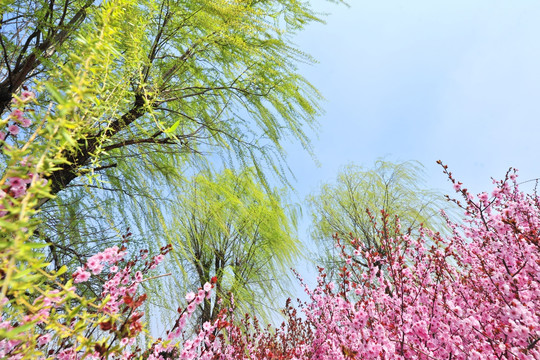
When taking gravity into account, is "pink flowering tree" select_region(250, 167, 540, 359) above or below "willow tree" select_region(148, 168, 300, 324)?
below

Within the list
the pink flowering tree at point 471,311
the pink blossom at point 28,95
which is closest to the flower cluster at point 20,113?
the pink blossom at point 28,95

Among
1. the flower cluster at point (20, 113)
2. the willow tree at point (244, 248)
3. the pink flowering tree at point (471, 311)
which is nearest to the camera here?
the flower cluster at point (20, 113)

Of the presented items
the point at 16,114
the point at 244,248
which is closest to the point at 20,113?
the point at 16,114

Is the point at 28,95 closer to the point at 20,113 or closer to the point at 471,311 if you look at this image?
the point at 20,113

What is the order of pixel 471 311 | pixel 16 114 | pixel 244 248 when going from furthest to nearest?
1. pixel 244 248
2. pixel 471 311
3. pixel 16 114

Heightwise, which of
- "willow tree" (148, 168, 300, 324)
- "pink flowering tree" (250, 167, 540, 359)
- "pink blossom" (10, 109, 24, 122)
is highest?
"willow tree" (148, 168, 300, 324)

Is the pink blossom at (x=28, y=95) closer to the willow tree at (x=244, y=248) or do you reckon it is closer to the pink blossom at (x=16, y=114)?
the pink blossom at (x=16, y=114)

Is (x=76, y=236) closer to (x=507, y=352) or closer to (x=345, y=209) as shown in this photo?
(x=507, y=352)

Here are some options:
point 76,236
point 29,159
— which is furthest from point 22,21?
point 29,159

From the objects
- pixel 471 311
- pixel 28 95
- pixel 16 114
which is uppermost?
pixel 28 95

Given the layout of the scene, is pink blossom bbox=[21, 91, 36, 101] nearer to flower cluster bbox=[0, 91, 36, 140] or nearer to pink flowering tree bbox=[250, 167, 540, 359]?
flower cluster bbox=[0, 91, 36, 140]

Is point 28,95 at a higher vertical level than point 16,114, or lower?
higher

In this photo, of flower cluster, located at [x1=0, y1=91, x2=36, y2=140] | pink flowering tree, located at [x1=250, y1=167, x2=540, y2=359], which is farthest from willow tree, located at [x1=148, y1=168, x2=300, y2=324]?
flower cluster, located at [x1=0, y1=91, x2=36, y2=140]

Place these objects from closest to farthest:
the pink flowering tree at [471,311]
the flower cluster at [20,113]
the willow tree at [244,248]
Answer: the flower cluster at [20,113], the pink flowering tree at [471,311], the willow tree at [244,248]
